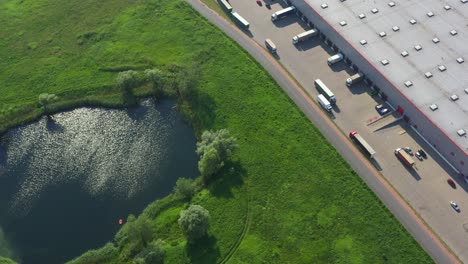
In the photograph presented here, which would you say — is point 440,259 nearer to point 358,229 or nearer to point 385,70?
point 358,229

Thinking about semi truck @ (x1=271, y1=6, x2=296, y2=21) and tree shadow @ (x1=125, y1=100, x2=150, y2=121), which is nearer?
tree shadow @ (x1=125, y1=100, x2=150, y2=121)

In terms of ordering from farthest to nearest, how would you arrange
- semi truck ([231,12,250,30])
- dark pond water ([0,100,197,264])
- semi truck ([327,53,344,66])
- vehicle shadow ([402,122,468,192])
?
1. semi truck ([231,12,250,30])
2. semi truck ([327,53,344,66])
3. vehicle shadow ([402,122,468,192])
4. dark pond water ([0,100,197,264])

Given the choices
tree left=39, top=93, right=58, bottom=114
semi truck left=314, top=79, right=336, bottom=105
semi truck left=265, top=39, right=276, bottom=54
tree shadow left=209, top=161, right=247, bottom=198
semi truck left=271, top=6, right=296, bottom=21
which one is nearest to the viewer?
tree shadow left=209, top=161, right=247, bottom=198

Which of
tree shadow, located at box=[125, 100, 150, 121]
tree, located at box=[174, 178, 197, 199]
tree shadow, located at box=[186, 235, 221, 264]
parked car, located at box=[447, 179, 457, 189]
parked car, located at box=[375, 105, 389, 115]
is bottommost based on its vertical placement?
tree shadow, located at box=[186, 235, 221, 264]

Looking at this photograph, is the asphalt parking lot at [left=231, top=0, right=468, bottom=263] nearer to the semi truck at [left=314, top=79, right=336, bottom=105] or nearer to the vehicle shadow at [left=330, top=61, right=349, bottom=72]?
the vehicle shadow at [left=330, top=61, right=349, bottom=72]

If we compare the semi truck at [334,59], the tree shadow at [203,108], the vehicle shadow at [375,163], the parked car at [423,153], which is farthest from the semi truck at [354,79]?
the tree shadow at [203,108]

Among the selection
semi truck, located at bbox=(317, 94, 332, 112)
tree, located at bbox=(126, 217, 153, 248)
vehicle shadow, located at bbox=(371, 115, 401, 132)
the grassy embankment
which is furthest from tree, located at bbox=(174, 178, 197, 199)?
vehicle shadow, located at bbox=(371, 115, 401, 132)

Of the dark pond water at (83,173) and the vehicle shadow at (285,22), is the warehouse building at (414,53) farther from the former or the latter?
Answer: the dark pond water at (83,173)
